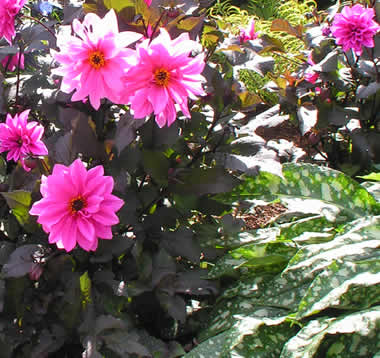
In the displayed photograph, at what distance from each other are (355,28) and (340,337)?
3.73 ft

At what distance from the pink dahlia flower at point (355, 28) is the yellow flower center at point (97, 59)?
3.71ft

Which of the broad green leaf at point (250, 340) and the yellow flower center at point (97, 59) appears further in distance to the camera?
the broad green leaf at point (250, 340)

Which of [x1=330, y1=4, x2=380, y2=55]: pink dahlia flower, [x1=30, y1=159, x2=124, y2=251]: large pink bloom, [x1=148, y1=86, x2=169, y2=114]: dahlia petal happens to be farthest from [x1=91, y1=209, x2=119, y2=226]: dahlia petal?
[x1=330, y1=4, x2=380, y2=55]: pink dahlia flower

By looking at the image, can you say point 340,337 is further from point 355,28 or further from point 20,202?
point 355,28

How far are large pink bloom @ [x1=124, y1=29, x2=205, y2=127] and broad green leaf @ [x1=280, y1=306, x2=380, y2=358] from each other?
2.01 feet

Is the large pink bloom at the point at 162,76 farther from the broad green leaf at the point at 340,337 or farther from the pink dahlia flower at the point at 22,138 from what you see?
the broad green leaf at the point at 340,337

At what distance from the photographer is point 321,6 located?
6258mm

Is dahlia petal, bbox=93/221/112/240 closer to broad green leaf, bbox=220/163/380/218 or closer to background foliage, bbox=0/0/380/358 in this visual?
background foliage, bbox=0/0/380/358

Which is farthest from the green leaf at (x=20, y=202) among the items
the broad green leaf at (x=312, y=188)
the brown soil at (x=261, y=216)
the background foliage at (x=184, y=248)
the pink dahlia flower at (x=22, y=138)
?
the brown soil at (x=261, y=216)

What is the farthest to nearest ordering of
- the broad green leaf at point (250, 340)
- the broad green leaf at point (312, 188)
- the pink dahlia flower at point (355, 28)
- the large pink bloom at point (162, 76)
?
the pink dahlia flower at point (355, 28), the broad green leaf at point (312, 188), the broad green leaf at point (250, 340), the large pink bloom at point (162, 76)

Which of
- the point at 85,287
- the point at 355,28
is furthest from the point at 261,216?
the point at 85,287

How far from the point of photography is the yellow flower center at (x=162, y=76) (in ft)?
3.75

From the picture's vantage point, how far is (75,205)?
1171 mm

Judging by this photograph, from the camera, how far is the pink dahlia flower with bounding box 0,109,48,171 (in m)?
1.38
